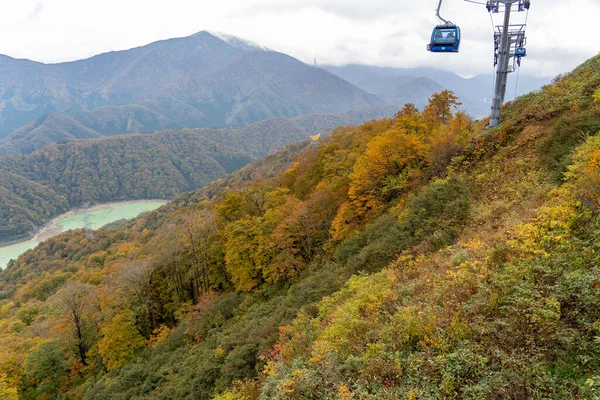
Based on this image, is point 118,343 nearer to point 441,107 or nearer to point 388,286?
point 388,286

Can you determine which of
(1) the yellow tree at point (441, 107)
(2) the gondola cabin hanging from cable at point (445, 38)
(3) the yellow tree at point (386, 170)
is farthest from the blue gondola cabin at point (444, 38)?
(1) the yellow tree at point (441, 107)

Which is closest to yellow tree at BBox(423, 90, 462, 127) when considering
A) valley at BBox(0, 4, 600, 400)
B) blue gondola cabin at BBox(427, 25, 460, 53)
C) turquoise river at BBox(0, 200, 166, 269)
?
valley at BBox(0, 4, 600, 400)

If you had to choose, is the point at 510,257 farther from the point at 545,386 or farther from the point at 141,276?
the point at 141,276

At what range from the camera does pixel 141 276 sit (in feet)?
101

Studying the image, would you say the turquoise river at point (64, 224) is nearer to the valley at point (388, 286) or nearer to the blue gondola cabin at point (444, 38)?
the valley at point (388, 286)

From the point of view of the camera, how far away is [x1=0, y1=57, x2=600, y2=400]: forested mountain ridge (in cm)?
669

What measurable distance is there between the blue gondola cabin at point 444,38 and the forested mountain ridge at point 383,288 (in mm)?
6428

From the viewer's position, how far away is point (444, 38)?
647 inches

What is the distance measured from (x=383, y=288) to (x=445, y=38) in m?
13.5

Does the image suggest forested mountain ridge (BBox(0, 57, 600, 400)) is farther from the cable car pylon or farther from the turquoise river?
the turquoise river

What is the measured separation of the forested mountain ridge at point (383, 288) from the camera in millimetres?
6691

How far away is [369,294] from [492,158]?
1249 centimetres

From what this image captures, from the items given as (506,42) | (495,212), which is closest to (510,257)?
(495,212)

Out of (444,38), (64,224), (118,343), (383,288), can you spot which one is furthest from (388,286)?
(64,224)
